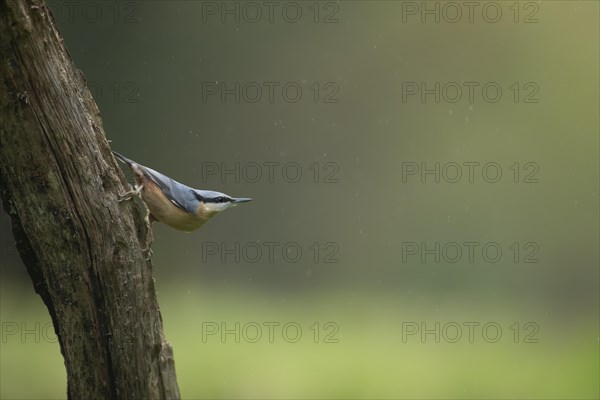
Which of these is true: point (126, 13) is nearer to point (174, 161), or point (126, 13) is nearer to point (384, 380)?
point (174, 161)

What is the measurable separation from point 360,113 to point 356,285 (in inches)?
52.9

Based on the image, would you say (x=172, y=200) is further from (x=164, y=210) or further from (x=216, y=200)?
(x=216, y=200)

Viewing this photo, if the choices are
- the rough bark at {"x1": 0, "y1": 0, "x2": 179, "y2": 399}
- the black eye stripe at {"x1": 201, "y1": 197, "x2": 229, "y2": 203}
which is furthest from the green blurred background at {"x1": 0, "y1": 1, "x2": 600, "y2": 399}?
the rough bark at {"x1": 0, "y1": 0, "x2": 179, "y2": 399}

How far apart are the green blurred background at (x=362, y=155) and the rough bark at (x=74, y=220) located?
2.84 meters

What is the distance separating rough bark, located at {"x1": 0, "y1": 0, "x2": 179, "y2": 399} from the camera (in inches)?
70.1

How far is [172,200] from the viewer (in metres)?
2.18

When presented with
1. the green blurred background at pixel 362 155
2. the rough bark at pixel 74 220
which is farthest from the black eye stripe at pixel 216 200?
the green blurred background at pixel 362 155

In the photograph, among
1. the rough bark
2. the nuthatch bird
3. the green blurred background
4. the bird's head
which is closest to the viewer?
the rough bark

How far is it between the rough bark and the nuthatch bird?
0.13 meters

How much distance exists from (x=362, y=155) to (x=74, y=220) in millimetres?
3844

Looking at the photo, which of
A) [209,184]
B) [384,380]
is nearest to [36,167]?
[384,380]

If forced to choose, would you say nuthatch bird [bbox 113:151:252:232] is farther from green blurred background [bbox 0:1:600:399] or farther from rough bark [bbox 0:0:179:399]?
green blurred background [bbox 0:1:600:399]

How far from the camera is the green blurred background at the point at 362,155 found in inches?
202

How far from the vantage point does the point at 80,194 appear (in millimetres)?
1900
